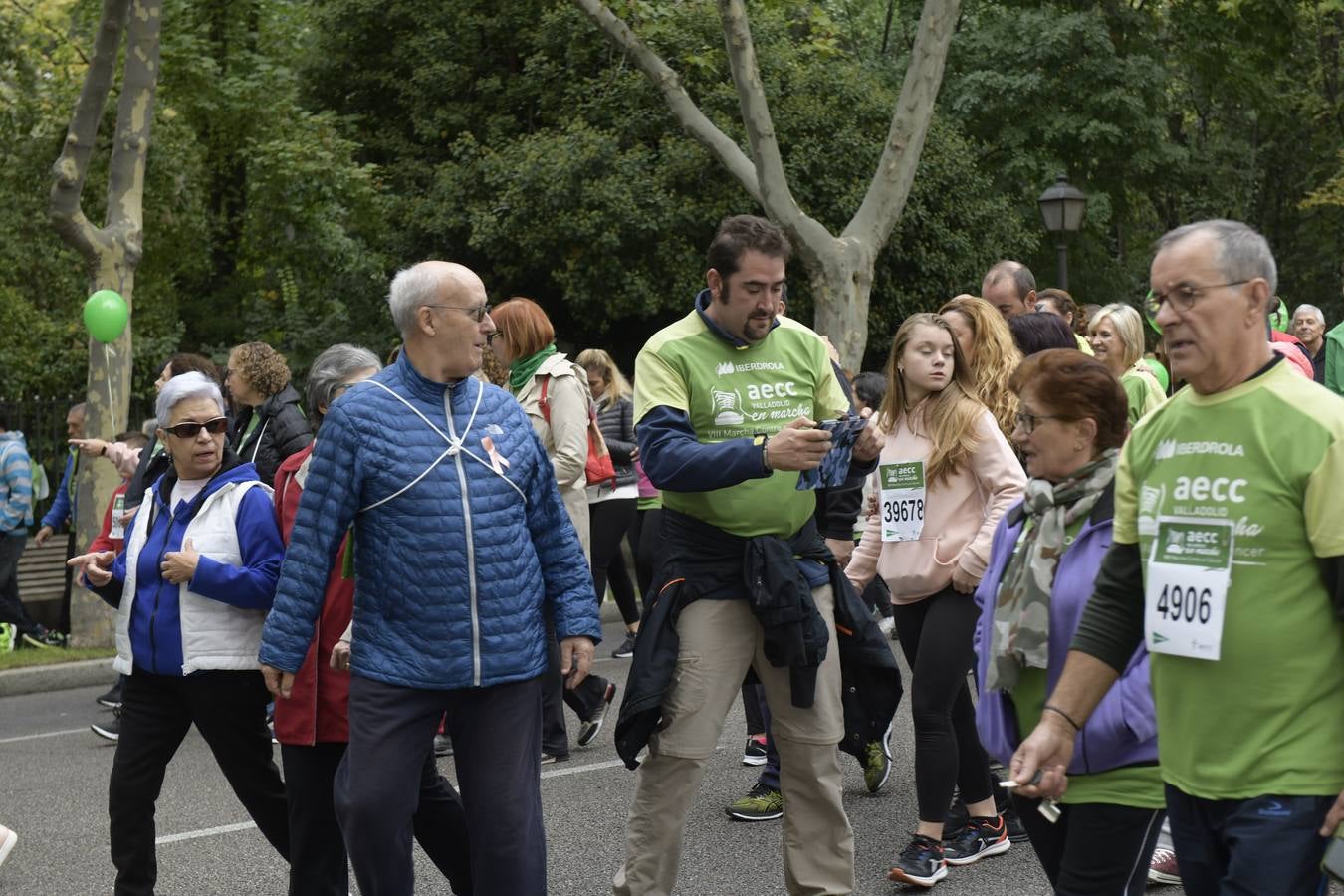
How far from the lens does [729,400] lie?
4.68 meters

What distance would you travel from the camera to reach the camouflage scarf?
11.8 ft

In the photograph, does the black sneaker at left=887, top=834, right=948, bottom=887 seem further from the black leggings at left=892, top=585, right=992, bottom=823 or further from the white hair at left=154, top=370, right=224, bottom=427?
the white hair at left=154, top=370, right=224, bottom=427

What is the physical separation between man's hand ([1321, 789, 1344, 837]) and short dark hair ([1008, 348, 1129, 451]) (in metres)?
1.05

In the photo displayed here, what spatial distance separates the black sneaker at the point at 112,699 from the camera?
371 inches

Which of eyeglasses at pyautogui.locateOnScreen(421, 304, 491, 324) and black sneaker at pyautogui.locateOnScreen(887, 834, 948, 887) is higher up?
eyeglasses at pyautogui.locateOnScreen(421, 304, 491, 324)

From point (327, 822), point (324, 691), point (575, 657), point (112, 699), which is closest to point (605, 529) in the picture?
point (112, 699)

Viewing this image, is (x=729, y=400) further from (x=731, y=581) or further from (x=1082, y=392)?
(x=1082, y=392)

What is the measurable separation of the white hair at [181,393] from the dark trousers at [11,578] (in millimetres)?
9043

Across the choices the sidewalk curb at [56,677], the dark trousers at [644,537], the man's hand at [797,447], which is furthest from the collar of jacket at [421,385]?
the sidewalk curb at [56,677]

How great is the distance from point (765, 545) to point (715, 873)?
1604 mm

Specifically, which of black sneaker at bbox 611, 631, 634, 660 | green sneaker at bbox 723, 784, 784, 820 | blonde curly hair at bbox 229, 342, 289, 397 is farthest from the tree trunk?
green sneaker at bbox 723, 784, 784, 820

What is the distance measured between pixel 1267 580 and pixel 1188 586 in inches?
5.5

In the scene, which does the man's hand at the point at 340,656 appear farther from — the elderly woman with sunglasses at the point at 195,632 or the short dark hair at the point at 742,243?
the short dark hair at the point at 742,243

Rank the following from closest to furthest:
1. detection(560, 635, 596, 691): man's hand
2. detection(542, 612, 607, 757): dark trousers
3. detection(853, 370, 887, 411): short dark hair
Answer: detection(560, 635, 596, 691): man's hand
detection(542, 612, 607, 757): dark trousers
detection(853, 370, 887, 411): short dark hair
